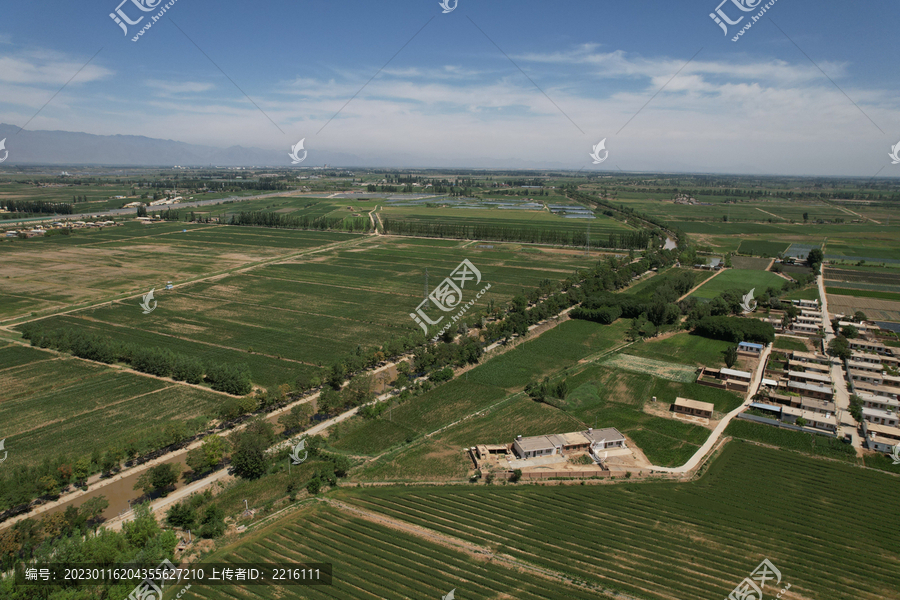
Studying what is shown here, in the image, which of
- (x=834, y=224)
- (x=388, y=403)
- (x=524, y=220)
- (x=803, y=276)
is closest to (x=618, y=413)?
(x=388, y=403)

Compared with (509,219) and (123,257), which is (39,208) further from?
(509,219)

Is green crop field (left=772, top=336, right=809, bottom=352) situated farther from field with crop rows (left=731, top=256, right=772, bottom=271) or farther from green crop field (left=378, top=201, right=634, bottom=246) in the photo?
green crop field (left=378, top=201, right=634, bottom=246)

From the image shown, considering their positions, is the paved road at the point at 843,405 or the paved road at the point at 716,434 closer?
the paved road at the point at 716,434

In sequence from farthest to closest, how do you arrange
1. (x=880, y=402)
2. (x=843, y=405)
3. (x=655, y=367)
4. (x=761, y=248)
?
1. (x=761, y=248)
2. (x=655, y=367)
3. (x=843, y=405)
4. (x=880, y=402)

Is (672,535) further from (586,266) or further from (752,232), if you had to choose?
(752,232)

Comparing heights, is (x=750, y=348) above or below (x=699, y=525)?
above

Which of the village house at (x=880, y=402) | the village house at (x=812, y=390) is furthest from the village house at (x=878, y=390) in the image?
the village house at (x=812, y=390)

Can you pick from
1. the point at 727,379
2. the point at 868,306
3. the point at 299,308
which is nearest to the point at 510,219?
the point at 868,306

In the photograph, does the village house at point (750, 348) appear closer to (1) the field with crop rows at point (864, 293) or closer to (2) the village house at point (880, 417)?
(2) the village house at point (880, 417)
